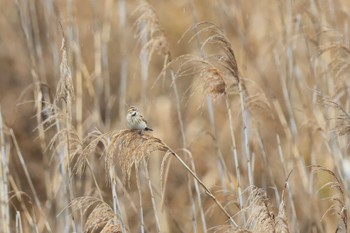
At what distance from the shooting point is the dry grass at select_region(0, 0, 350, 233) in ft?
7.84

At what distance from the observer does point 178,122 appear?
541cm

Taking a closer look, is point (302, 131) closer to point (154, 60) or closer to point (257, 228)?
point (154, 60)

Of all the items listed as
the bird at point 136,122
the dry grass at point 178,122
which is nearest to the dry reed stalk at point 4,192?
the dry grass at point 178,122

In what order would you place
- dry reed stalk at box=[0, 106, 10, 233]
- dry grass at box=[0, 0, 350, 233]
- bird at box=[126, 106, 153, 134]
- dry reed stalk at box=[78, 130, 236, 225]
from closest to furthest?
dry reed stalk at box=[78, 130, 236, 225], bird at box=[126, 106, 153, 134], dry grass at box=[0, 0, 350, 233], dry reed stalk at box=[0, 106, 10, 233]

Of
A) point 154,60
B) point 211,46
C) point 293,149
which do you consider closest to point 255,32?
point 211,46

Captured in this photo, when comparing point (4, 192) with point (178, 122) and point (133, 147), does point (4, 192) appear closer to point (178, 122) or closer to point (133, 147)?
point (133, 147)

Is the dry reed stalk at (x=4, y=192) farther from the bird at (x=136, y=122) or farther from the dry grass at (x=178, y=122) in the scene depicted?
the bird at (x=136, y=122)

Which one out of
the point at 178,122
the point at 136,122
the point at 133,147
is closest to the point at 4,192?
the point at 136,122

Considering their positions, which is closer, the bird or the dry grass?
the bird

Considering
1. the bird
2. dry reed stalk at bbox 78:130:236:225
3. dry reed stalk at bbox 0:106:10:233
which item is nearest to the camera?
dry reed stalk at bbox 78:130:236:225

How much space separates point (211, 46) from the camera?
5.99m

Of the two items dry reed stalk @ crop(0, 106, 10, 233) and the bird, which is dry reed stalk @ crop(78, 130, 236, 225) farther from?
dry reed stalk @ crop(0, 106, 10, 233)

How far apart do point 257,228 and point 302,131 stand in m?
2.74

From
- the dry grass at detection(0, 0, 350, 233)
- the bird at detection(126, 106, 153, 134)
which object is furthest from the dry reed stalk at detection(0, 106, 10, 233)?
the bird at detection(126, 106, 153, 134)
